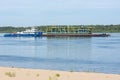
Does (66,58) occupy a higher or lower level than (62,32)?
higher

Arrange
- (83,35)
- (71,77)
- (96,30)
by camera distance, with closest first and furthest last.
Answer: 1. (71,77)
2. (83,35)
3. (96,30)

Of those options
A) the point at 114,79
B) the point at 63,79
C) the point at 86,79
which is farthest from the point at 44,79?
the point at 114,79

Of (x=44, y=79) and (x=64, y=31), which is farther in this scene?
(x=64, y=31)

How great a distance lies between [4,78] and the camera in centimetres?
1278

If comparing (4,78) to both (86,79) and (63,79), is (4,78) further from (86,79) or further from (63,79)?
(86,79)

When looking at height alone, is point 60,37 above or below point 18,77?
below

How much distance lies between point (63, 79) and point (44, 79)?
0.67m

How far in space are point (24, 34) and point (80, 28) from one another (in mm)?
20787

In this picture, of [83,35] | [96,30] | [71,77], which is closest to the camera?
[71,77]

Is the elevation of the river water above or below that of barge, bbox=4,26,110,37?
above

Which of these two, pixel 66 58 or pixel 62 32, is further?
pixel 62 32

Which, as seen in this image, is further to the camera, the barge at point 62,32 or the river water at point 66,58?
the barge at point 62,32

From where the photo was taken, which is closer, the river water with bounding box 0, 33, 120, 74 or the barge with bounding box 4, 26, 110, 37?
the river water with bounding box 0, 33, 120, 74

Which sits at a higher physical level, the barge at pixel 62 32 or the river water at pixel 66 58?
the river water at pixel 66 58
